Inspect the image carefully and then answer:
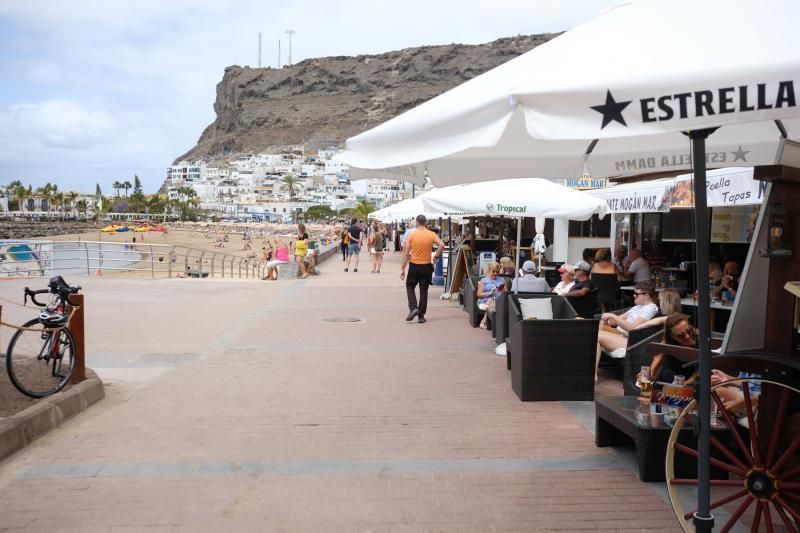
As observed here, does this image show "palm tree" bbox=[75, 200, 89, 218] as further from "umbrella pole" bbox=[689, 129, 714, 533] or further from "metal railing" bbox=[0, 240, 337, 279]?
"umbrella pole" bbox=[689, 129, 714, 533]

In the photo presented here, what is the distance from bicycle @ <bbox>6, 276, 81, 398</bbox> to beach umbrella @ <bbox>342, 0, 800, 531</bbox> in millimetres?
4071

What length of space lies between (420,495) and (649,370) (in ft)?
6.36

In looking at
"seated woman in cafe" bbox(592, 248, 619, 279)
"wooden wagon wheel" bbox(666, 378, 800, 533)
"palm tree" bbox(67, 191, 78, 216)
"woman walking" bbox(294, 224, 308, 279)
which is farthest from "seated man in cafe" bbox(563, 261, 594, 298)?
"palm tree" bbox(67, 191, 78, 216)

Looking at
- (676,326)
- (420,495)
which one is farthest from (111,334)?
(676,326)

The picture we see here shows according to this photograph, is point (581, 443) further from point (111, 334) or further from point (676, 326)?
point (111, 334)

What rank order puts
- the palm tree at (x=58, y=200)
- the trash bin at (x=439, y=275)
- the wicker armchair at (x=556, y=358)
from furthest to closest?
1. the palm tree at (x=58, y=200)
2. the trash bin at (x=439, y=275)
3. the wicker armchair at (x=556, y=358)

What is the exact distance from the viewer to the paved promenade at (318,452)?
389 cm

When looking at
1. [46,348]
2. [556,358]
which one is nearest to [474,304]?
[556,358]

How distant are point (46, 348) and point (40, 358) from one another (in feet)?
0.33

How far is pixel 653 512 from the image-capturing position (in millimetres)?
3930

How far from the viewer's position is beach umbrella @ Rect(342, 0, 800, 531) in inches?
95.6

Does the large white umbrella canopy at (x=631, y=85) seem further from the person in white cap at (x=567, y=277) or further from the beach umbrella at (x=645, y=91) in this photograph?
the person in white cap at (x=567, y=277)

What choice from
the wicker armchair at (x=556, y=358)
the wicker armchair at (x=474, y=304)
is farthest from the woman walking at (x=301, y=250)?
the wicker armchair at (x=556, y=358)

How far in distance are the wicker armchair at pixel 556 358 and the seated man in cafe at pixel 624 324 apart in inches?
30.1
